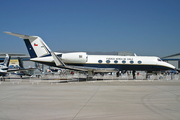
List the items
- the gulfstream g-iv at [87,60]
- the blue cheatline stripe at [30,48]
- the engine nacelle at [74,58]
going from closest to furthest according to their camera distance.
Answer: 1. the blue cheatline stripe at [30,48]
2. the gulfstream g-iv at [87,60]
3. the engine nacelle at [74,58]

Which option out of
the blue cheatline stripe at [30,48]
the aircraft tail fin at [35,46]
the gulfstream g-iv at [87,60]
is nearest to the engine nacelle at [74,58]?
the gulfstream g-iv at [87,60]

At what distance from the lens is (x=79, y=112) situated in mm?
6926

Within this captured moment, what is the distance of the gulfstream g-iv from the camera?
22.6 meters

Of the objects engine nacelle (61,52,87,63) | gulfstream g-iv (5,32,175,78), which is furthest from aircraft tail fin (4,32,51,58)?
engine nacelle (61,52,87,63)

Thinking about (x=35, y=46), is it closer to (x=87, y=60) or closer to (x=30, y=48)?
(x=30, y=48)

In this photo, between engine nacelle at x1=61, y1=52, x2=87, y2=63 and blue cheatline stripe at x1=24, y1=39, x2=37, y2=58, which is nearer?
blue cheatline stripe at x1=24, y1=39, x2=37, y2=58

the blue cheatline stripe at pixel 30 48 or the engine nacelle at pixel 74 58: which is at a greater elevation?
the blue cheatline stripe at pixel 30 48

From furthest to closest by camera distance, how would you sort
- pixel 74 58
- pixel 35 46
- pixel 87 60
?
pixel 87 60, pixel 74 58, pixel 35 46

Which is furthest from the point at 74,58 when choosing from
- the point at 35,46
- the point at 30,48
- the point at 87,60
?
the point at 30,48

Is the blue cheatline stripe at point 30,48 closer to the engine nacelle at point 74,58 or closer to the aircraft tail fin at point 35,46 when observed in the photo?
the aircraft tail fin at point 35,46

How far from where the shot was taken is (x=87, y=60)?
23.8 meters

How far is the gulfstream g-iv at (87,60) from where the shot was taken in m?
22.6

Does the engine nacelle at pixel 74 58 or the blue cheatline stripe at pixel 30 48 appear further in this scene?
the engine nacelle at pixel 74 58

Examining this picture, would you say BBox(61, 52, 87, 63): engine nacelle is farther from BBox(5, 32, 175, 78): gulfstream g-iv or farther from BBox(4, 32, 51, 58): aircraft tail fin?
BBox(4, 32, 51, 58): aircraft tail fin
